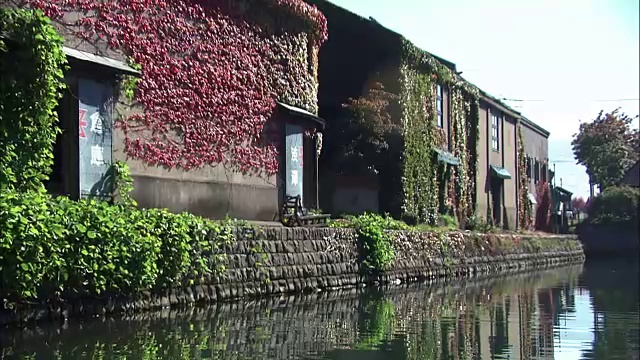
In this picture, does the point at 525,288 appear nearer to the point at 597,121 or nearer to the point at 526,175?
the point at 526,175

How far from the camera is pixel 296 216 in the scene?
20.1 metres

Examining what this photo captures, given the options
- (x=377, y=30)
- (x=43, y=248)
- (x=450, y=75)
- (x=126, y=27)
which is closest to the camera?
(x=43, y=248)

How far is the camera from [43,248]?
417 inches

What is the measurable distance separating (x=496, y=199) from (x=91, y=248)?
33912mm

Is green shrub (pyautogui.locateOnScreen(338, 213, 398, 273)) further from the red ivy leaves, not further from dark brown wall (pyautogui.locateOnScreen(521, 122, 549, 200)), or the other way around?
dark brown wall (pyautogui.locateOnScreen(521, 122, 549, 200))

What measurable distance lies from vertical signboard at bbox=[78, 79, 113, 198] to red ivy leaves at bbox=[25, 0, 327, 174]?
0.76 meters

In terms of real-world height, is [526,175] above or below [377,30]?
below

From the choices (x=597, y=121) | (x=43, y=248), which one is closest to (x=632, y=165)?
(x=597, y=121)

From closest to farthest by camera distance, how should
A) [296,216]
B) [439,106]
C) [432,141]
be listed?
[296,216]
[432,141]
[439,106]

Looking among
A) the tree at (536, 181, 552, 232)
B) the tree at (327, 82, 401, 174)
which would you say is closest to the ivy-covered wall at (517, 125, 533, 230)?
the tree at (536, 181, 552, 232)

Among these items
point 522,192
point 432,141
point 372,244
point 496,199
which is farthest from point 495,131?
point 372,244

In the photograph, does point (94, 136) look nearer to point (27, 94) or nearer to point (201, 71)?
point (27, 94)

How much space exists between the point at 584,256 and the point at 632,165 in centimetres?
2166

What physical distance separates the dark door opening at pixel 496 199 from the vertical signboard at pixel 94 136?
29.7 metres
